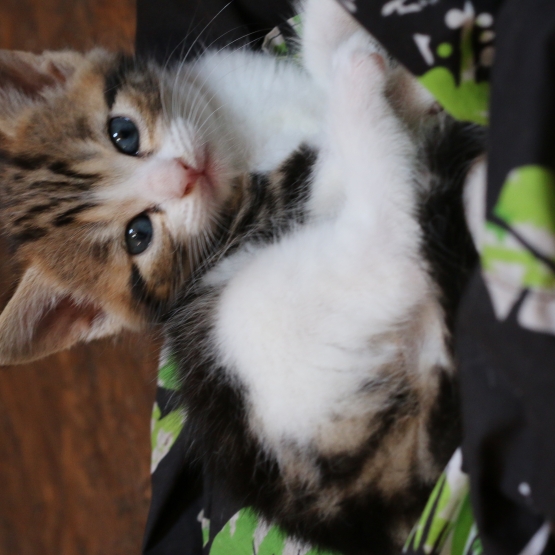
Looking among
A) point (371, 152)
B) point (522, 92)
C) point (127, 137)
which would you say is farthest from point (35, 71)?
point (522, 92)

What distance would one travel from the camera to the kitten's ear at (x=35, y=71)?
4.09ft

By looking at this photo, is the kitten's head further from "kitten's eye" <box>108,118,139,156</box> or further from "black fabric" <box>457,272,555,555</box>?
"black fabric" <box>457,272,555,555</box>

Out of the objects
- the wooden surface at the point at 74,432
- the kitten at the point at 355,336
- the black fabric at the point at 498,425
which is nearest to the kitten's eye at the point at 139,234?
the kitten at the point at 355,336

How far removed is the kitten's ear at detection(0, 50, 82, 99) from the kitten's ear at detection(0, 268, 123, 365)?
449 millimetres

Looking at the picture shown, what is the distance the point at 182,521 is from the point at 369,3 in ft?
4.37

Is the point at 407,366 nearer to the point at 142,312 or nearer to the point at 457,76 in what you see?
the point at 457,76

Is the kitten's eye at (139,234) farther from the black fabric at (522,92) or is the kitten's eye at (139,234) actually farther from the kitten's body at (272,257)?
the black fabric at (522,92)

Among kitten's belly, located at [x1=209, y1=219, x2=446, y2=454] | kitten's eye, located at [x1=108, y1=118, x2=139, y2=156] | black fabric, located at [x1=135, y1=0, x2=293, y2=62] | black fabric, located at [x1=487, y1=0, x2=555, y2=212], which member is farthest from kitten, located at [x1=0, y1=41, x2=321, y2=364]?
black fabric, located at [x1=487, y1=0, x2=555, y2=212]

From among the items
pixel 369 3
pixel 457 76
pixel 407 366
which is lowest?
pixel 407 366

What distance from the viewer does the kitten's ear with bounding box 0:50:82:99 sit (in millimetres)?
1248

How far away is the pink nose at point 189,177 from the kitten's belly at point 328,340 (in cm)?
26

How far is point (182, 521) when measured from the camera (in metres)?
1.46

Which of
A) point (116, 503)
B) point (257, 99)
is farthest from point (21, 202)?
point (116, 503)

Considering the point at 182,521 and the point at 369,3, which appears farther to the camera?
the point at 182,521
